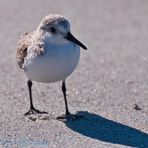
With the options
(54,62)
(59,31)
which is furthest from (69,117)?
(59,31)

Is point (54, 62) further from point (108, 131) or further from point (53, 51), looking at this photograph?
point (108, 131)

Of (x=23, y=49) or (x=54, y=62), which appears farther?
(x=23, y=49)

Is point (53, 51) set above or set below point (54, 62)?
above

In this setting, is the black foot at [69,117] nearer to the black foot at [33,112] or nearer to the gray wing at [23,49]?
the black foot at [33,112]

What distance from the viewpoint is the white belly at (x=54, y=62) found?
8508mm

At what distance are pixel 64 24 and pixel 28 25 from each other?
730 centimetres

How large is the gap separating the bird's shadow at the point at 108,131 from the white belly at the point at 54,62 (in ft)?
2.24

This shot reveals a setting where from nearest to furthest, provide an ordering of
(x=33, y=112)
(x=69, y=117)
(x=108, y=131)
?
(x=108, y=131) < (x=69, y=117) < (x=33, y=112)

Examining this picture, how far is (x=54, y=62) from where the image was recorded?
8.51 meters

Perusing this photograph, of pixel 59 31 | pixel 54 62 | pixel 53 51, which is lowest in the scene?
pixel 54 62

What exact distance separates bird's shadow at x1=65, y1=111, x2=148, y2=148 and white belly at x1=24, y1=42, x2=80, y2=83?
0.68 metres

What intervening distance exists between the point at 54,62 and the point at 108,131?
1.10m

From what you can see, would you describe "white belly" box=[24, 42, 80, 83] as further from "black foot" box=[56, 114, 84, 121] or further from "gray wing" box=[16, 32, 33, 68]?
"black foot" box=[56, 114, 84, 121]

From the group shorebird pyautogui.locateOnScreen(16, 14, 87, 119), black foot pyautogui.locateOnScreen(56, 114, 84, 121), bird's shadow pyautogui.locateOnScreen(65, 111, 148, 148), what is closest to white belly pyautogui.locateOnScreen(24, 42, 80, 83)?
shorebird pyautogui.locateOnScreen(16, 14, 87, 119)
